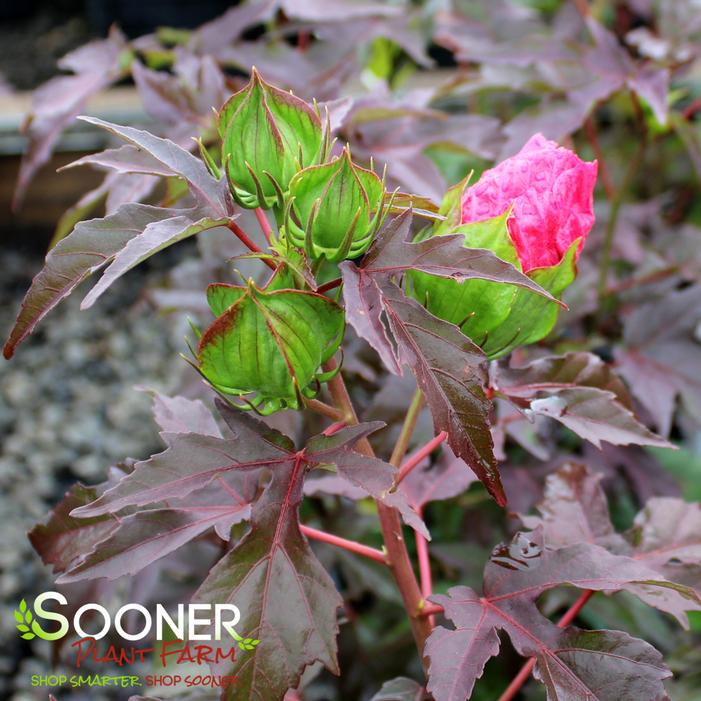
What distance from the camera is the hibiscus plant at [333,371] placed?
14.7 inches

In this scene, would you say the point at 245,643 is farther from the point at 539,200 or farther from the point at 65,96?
the point at 65,96

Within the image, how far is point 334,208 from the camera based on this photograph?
1.22 feet

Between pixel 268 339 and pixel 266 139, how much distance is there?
0.09m

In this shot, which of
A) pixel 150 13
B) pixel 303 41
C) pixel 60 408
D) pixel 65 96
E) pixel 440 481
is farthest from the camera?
pixel 150 13

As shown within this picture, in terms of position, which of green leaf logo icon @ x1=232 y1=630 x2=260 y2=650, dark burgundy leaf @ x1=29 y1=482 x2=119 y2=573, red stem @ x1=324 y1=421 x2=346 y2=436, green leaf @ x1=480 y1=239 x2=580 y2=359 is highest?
green leaf @ x1=480 y1=239 x2=580 y2=359

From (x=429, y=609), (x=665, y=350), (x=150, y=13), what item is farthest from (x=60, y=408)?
(x=429, y=609)

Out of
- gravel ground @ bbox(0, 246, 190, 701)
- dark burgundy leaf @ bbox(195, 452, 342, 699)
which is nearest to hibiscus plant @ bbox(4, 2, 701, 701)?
dark burgundy leaf @ bbox(195, 452, 342, 699)

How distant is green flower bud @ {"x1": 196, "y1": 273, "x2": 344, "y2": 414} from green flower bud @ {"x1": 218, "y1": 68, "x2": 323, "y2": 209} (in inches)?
2.0

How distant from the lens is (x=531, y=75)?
2.74 ft

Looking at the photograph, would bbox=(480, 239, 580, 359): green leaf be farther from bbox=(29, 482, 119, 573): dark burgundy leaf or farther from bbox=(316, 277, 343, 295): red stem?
bbox=(29, 482, 119, 573): dark burgundy leaf

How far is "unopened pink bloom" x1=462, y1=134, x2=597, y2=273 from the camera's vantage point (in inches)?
15.8

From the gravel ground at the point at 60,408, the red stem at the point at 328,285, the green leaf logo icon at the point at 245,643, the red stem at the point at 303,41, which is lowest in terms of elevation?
the gravel ground at the point at 60,408

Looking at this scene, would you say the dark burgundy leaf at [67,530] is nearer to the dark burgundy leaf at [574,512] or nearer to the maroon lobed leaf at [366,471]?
the maroon lobed leaf at [366,471]

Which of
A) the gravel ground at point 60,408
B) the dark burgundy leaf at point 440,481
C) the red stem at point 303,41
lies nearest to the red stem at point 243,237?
the dark burgundy leaf at point 440,481
